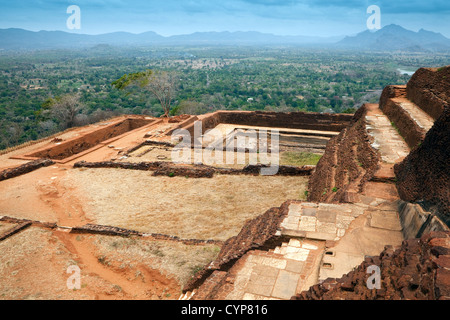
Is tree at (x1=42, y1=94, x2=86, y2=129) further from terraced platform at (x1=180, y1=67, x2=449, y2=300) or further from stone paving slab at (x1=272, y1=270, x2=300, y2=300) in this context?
stone paving slab at (x1=272, y1=270, x2=300, y2=300)

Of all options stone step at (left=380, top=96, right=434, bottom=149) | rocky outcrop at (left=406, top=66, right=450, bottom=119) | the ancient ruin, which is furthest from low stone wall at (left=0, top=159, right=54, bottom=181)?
rocky outcrop at (left=406, top=66, right=450, bottom=119)

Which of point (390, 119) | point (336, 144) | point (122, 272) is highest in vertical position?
point (390, 119)

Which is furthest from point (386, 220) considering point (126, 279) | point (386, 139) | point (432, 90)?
point (432, 90)

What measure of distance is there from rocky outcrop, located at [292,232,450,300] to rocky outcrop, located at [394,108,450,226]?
Result: 96 cm

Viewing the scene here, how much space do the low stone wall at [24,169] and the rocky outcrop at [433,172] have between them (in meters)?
12.0

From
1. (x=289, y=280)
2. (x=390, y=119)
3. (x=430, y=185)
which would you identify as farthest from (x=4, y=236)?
(x=390, y=119)

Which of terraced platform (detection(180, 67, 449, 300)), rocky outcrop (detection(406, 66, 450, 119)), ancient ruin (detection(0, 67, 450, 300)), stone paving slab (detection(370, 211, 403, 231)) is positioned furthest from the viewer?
rocky outcrop (detection(406, 66, 450, 119))

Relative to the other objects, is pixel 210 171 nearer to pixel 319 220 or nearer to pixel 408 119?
pixel 319 220

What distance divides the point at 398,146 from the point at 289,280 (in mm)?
6710

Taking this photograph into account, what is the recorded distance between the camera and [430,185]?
499 centimetres

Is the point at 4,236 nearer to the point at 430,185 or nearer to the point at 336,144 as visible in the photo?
the point at 430,185

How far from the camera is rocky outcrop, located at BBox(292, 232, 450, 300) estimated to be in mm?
2822

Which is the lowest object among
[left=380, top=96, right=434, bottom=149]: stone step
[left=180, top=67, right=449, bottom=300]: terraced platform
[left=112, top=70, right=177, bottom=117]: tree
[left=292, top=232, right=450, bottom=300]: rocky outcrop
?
[left=180, top=67, right=449, bottom=300]: terraced platform

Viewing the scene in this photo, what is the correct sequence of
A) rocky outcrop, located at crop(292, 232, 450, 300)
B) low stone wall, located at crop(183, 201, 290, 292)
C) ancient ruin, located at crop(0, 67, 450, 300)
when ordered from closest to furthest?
rocky outcrop, located at crop(292, 232, 450, 300) < ancient ruin, located at crop(0, 67, 450, 300) < low stone wall, located at crop(183, 201, 290, 292)
